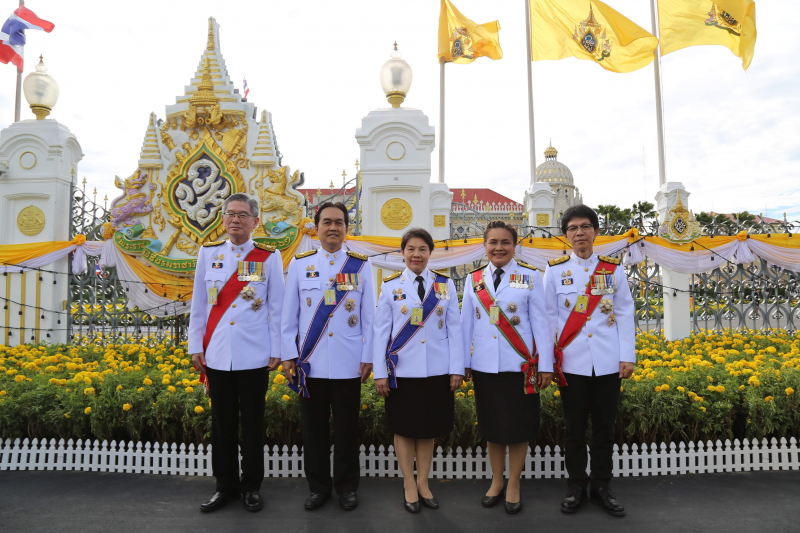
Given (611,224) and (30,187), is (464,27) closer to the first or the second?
(611,224)

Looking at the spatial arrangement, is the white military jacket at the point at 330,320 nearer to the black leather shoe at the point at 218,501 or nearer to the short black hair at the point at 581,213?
the black leather shoe at the point at 218,501

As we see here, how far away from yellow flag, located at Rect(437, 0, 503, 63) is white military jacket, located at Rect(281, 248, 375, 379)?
261 inches

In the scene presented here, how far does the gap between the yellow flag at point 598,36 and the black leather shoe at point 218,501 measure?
848cm

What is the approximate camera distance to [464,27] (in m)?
8.62

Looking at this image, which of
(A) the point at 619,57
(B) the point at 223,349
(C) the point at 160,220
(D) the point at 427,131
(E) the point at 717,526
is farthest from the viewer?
(A) the point at 619,57

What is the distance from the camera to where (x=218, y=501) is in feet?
9.95

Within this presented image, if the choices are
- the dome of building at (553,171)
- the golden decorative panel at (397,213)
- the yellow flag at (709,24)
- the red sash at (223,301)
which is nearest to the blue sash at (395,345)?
the red sash at (223,301)

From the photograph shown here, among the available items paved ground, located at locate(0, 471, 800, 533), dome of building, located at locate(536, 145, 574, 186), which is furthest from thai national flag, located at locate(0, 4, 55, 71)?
dome of building, located at locate(536, 145, 574, 186)

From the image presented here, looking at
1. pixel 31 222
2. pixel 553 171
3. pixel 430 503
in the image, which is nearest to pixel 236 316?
pixel 430 503

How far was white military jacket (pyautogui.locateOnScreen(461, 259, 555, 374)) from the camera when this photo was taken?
2953mm

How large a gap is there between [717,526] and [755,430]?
47.7 inches

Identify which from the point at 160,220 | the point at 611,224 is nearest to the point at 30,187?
the point at 160,220

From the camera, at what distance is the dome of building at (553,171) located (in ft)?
127

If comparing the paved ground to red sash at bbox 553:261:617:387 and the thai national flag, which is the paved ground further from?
the thai national flag
